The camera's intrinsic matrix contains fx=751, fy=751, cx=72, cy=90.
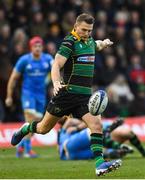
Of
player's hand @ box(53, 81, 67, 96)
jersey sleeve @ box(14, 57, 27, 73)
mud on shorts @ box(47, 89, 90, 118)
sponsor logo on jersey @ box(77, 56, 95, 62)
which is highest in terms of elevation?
sponsor logo on jersey @ box(77, 56, 95, 62)

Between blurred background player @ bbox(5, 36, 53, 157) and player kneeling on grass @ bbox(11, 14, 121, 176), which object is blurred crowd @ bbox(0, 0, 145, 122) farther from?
player kneeling on grass @ bbox(11, 14, 121, 176)

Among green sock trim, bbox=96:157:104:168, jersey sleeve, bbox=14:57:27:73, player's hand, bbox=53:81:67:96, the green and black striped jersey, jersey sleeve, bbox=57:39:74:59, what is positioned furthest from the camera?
jersey sleeve, bbox=14:57:27:73

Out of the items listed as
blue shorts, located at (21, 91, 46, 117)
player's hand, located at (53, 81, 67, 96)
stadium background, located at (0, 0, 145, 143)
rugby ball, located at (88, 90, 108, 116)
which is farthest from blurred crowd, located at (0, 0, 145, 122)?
player's hand, located at (53, 81, 67, 96)

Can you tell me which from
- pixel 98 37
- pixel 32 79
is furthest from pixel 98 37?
pixel 32 79

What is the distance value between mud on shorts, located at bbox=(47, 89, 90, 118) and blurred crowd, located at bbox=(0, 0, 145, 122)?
8455mm

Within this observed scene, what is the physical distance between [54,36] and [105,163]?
1102 centimetres

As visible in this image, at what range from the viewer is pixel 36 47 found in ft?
50.6

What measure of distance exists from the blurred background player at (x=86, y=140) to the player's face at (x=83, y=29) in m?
2.96

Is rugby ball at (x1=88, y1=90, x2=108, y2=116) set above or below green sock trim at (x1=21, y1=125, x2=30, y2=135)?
above

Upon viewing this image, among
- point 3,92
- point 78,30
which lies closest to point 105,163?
point 78,30

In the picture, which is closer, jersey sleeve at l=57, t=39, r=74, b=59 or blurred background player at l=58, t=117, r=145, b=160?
jersey sleeve at l=57, t=39, r=74, b=59

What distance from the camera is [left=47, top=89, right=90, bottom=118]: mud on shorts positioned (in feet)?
36.8

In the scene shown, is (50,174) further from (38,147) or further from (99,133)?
(38,147)

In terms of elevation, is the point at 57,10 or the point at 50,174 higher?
the point at 57,10
